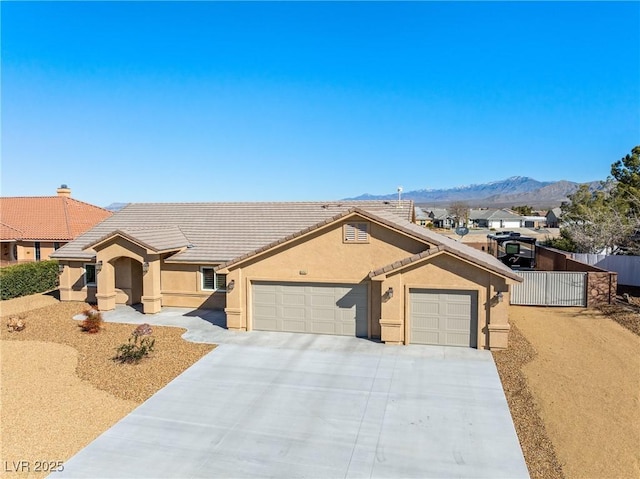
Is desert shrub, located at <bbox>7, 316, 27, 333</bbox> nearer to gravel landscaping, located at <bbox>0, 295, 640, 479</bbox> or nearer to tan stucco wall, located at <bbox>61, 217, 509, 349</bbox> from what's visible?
gravel landscaping, located at <bbox>0, 295, 640, 479</bbox>

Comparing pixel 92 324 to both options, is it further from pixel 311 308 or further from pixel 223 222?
pixel 223 222

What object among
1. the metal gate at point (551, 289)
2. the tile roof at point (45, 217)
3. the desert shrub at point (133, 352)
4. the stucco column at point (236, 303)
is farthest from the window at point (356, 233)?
the tile roof at point (45, 217)

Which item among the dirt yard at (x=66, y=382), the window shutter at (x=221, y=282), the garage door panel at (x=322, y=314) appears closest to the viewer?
the dirt yard at (x=66, y=382)

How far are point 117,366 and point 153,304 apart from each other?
6.82m

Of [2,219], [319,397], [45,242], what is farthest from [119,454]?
[2,219]

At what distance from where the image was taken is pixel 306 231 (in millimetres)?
16688

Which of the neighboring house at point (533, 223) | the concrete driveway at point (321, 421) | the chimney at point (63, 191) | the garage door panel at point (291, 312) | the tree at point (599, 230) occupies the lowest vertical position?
the concrete driveway at point (321, 421)

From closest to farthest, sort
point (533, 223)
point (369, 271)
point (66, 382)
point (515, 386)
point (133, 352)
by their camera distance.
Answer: point (515, 386)
point (66, 382)
point (133, 352)
point (369, 271)
point (533, 223)

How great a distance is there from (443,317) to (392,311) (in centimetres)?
175

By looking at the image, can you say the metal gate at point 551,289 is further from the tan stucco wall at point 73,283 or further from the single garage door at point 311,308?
the tan stucco wall at point 73,283

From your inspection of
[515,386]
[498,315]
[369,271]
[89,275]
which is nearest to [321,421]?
[515,386]

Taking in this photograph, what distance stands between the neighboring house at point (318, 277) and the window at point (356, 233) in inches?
1.5

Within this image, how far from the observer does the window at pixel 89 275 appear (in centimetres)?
2297

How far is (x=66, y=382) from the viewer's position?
41.1 feet
